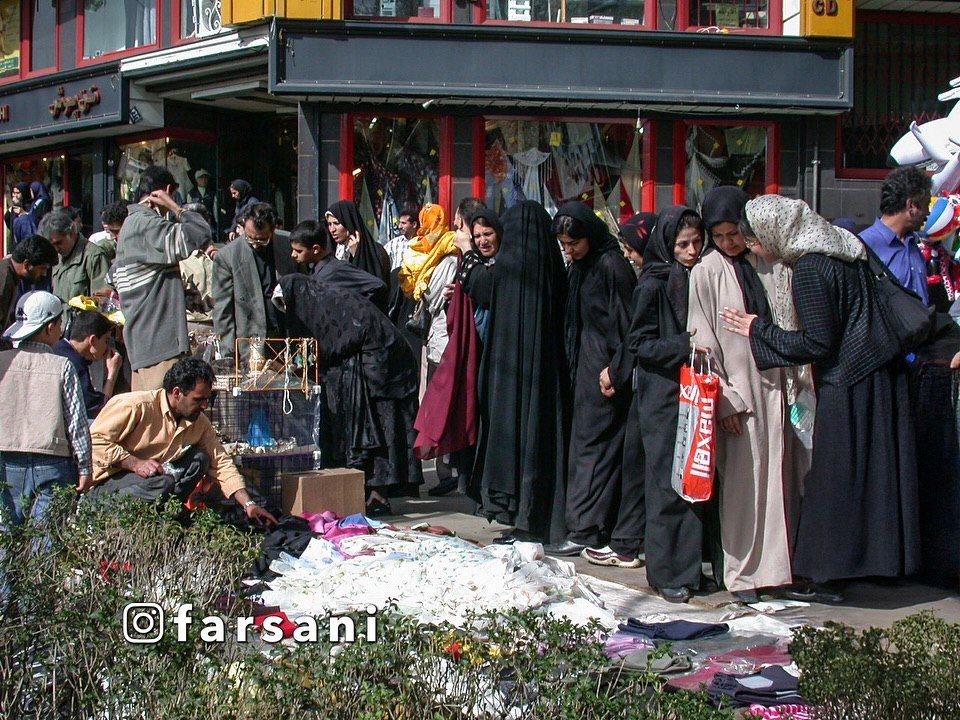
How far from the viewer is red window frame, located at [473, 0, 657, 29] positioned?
39.0 ft

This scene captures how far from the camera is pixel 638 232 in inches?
272

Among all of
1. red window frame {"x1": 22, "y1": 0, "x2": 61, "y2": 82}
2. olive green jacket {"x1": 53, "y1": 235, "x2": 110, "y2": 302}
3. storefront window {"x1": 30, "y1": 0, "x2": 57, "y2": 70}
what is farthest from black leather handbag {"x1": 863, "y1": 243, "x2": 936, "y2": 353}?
red window frame {"x1": 22, "y1": 0, "x2": 61, "y2": 82}

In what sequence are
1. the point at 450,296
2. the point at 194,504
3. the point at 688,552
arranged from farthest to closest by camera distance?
the point at 450,296
the point at 194,504
the point at 688,552

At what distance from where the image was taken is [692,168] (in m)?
12.4

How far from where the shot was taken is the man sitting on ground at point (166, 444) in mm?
6395

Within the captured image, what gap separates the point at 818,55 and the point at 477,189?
11.8 ft

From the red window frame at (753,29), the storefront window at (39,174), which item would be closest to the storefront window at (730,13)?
the red window frame at (753,29)

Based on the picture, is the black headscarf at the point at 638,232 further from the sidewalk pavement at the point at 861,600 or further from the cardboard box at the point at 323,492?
the cardboard box at the point at 323,492

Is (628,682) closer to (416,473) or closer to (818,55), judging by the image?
(416,473)

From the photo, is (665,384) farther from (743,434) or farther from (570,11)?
(570,11)

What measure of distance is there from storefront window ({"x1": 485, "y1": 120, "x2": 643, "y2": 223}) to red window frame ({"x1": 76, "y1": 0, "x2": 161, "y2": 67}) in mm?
4239

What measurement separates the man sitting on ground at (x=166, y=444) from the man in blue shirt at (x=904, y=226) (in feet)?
11.6

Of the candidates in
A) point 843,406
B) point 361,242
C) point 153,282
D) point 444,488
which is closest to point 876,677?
point 843,406

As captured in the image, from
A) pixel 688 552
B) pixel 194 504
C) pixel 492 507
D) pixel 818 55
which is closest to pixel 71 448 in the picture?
pixel 194 504
